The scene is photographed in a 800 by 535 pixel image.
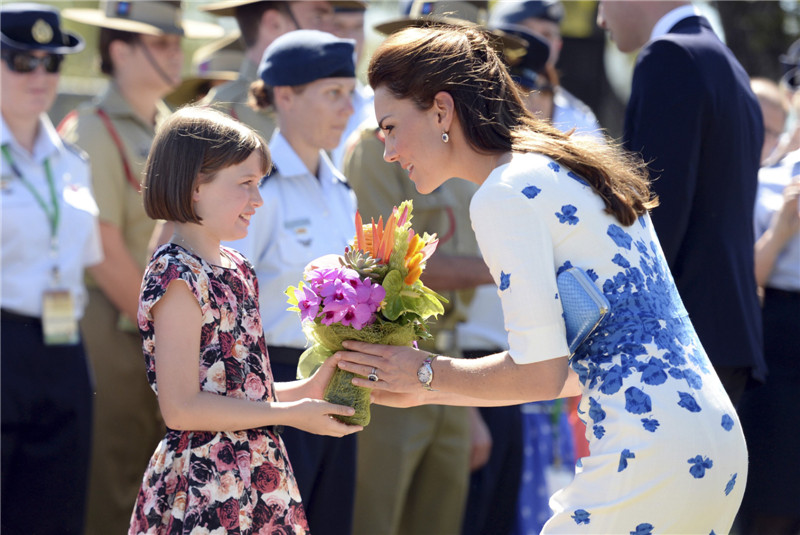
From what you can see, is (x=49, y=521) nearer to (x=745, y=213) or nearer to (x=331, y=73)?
(x=331, y=73)

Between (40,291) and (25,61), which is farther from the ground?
(25,61)

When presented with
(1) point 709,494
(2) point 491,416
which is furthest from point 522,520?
(1) point 709,494

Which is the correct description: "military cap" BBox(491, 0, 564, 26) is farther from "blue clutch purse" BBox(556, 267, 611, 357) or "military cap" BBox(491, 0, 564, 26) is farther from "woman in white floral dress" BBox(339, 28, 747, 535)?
"blue clutch purse" BBox(556, 267, 611, 357)

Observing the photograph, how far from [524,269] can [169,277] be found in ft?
3.23

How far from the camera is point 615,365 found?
8.12 ft

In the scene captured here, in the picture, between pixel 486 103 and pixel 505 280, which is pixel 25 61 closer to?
pixel 486 103

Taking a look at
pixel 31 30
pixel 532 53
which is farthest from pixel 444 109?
pixel 532 53

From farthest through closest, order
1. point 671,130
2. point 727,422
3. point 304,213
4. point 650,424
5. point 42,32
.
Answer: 1. point 42,32
2. point 304,213
3. point 671,130
4. point 727,422
5. point 650,424

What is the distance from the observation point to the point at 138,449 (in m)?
5.07

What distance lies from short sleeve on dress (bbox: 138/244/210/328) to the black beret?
4.79 ft

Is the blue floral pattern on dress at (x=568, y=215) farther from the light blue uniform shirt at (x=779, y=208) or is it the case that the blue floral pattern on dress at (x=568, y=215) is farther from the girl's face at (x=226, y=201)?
the light blue uniform shirt at (x=779, y=208)

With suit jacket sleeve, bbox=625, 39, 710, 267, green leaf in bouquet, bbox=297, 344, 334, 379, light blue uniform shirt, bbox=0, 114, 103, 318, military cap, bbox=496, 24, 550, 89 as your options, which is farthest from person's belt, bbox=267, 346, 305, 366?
military cap, bbox=496, 24, 550, 89

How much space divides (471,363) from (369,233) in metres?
0.58

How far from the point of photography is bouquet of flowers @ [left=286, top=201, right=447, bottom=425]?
9.23ft
